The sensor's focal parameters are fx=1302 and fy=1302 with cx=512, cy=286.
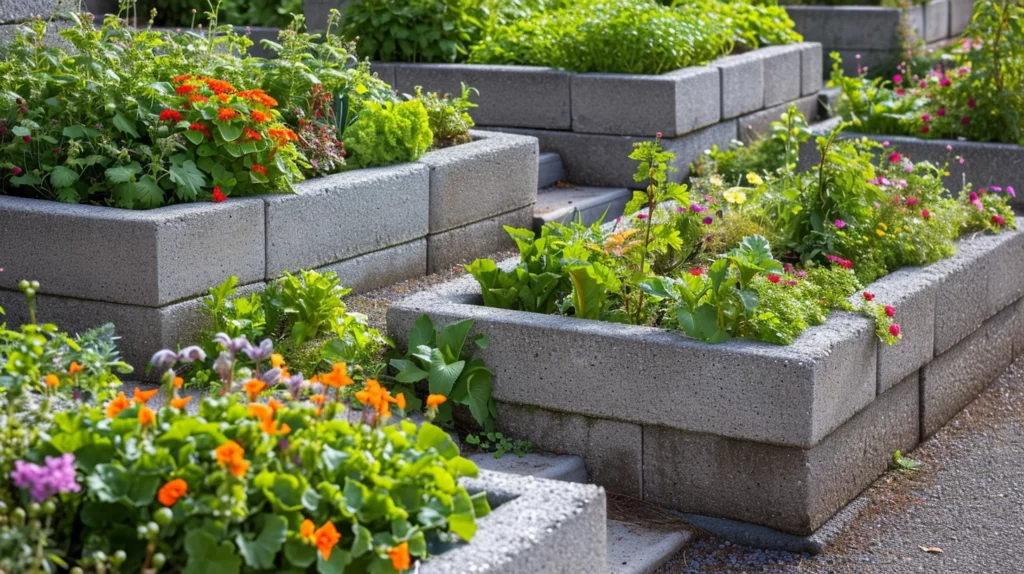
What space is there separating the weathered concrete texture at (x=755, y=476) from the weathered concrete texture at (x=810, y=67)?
5.21 meters

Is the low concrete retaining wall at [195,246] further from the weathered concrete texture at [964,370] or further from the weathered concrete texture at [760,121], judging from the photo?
the weathered concrete texture at [760,121]

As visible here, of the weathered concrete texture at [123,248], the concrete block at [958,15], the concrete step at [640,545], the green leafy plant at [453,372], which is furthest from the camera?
the concrete block at [958,15]

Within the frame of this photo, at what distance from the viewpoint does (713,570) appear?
3.97 meters

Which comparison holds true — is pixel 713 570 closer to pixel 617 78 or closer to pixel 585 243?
pixel 585 243

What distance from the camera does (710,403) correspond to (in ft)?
13.4

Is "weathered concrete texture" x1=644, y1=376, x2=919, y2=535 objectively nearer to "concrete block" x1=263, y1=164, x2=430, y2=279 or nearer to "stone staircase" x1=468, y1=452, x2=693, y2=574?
"stone staircase" x1=468, y1=452, x2=693, y2=574

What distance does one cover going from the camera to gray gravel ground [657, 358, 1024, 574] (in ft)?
13.2

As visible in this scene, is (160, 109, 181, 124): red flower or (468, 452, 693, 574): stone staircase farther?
(160, 109, 181, 124): red flower

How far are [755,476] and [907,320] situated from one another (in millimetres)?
981

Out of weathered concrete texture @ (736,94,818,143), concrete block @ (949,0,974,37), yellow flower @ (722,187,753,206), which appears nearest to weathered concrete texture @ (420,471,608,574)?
yellow flower @ (722,187,753,206)

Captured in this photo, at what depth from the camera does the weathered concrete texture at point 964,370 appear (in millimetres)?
5031

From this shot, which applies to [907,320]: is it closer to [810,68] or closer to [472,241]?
[472,241]

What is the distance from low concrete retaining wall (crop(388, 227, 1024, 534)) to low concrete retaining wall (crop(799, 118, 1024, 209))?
2.99 meters

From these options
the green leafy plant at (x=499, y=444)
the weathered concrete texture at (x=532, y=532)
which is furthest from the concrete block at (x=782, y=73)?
the weathered concrete texture at (x=532, y=532)
